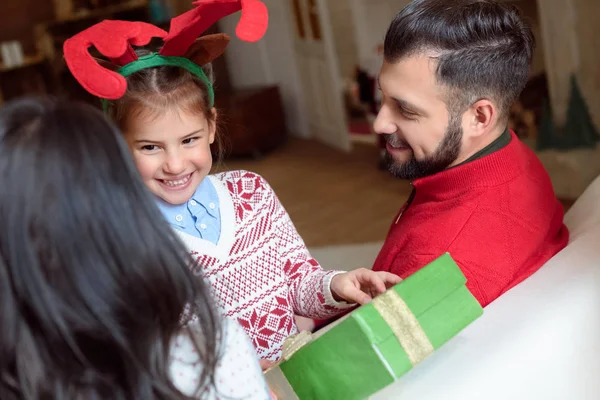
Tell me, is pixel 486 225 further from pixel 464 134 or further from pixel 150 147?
pixel 150 147

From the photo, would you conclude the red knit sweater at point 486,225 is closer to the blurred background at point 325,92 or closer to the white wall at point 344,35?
the blurred background at point 325,92

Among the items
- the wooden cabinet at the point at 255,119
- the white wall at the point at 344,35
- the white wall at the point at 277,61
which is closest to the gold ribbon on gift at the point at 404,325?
the wooden cabinet at the point at 255,119

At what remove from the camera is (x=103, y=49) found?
3.53ft

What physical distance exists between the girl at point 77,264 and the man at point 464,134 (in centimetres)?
61

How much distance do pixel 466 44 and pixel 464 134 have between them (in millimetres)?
173

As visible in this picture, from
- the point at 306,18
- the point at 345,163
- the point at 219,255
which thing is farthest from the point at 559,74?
the point at 219,255

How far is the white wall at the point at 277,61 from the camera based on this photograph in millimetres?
5266

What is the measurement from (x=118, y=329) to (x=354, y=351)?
1.07ft

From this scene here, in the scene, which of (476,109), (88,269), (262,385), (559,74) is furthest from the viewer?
A: (559,74)

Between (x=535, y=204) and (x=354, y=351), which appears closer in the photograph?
(x=354, y=351)

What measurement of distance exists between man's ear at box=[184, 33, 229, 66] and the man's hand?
49 centimetres

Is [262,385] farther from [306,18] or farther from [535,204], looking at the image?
[306,18]

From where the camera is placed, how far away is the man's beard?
51.9 inches

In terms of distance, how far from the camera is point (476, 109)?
131 centimetres
